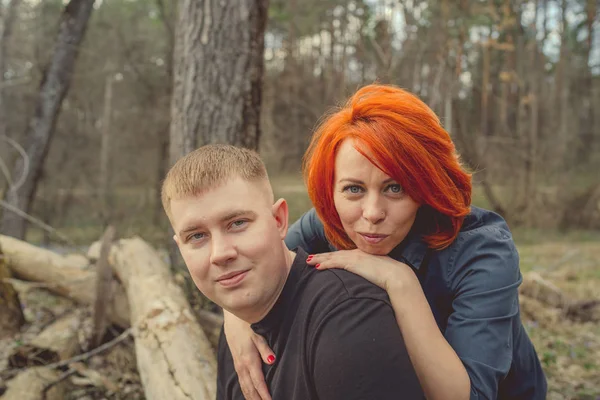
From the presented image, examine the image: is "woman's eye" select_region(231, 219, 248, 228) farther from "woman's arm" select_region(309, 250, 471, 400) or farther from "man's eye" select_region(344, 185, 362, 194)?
"man's eye" select_region(344, 185, 362, 194)

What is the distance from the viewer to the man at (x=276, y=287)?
4.30ft

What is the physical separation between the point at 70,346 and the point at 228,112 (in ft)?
6.84

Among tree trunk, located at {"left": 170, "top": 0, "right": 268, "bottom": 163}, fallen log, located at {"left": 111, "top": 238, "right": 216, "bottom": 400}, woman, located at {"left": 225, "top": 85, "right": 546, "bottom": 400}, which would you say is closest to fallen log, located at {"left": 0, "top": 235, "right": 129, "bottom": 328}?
fallen log, located at {"left": 111, "top": 238, "right": 216, "bottom": 400}

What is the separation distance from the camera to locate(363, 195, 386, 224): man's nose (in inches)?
68.8

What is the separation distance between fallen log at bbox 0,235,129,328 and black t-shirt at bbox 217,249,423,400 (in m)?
3.61

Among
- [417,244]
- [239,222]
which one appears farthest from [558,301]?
[239,222]

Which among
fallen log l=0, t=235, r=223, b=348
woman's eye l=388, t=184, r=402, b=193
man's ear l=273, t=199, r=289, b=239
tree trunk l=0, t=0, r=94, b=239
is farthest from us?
tree trunk l=0, t=0, r=94, b=239

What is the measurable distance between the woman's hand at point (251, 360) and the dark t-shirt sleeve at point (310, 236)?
71cm

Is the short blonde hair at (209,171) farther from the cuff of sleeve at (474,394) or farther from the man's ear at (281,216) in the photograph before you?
the cuff of sleeve at (474,394)

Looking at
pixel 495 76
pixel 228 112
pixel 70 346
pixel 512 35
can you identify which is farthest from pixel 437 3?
pixel 495 76

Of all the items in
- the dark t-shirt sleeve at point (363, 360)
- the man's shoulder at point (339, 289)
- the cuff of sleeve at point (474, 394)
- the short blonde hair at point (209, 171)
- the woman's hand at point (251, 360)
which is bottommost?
the cuff of sleeve at point (474, 394)

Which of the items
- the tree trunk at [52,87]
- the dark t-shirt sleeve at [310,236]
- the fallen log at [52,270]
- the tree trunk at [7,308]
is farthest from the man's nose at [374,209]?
the tree trunk at [52,87]

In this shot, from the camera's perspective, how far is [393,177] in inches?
67.5

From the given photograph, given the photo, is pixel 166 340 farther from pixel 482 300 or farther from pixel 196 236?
pixel 482 300
